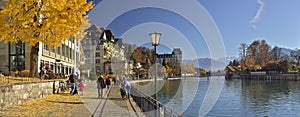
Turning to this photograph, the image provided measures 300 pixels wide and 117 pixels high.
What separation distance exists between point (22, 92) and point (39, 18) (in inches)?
241

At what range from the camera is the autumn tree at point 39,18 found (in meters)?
16.8

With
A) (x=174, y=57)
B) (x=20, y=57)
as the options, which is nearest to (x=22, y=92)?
(x=20, y=57)

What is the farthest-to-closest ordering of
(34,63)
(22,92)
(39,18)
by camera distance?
1. (34,63)
2. (39,18)
3. (22,92)

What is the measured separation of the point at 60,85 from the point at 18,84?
32.9 feet

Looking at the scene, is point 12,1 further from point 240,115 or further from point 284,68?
point 284,68

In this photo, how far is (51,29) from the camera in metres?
18.8

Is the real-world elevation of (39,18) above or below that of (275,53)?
below

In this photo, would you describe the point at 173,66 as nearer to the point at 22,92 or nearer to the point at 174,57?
the point at 174,57

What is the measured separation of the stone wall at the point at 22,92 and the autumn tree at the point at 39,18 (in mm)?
3206

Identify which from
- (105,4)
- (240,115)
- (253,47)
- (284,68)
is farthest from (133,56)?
(105,4)

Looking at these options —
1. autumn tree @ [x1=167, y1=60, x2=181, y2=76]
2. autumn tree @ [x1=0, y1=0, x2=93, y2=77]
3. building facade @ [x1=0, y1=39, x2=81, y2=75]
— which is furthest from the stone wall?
autumn tree @ [x1=167, y1=60, x2=181, y2=76]

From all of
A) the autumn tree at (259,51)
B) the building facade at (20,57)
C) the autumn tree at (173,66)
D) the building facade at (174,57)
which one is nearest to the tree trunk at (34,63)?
the building facade at (20,57)

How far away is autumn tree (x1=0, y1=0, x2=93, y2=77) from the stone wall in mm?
3206

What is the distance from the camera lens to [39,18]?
59.8ft
